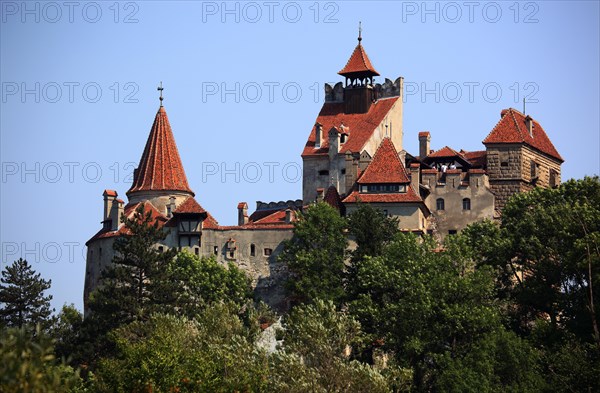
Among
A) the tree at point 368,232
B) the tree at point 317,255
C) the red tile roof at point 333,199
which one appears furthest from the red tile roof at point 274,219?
the tree at point 368,232

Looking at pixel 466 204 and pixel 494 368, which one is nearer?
pixel 494 368

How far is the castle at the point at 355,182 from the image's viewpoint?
107188 millimetres

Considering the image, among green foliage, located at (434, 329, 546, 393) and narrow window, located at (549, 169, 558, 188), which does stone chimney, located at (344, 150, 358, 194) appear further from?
green foliage, located at (434, 329, 546, 393)

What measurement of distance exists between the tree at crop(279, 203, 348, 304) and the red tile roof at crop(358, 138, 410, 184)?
4.82m

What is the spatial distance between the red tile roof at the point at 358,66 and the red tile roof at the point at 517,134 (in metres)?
11.1

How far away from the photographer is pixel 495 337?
8512 centimetres

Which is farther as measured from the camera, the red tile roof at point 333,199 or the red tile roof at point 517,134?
the red tile roof at point 517,134

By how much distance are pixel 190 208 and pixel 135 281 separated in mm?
11865

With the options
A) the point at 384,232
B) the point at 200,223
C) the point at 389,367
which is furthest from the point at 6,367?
the point at 200,223

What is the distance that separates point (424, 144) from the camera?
4564 inches

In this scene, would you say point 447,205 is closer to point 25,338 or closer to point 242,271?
point 242,271

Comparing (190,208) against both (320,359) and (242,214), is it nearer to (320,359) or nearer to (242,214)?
(242,214)

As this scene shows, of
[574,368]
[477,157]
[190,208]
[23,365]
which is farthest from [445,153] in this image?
[23,365]

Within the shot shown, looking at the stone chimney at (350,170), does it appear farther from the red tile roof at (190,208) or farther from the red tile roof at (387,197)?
the red tile roof at (190,208)
